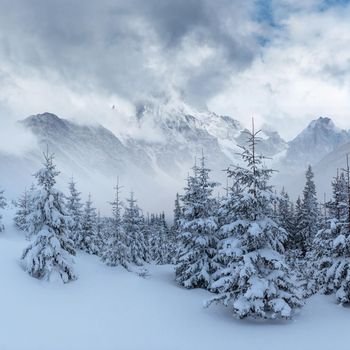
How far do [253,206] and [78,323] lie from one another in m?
11.1

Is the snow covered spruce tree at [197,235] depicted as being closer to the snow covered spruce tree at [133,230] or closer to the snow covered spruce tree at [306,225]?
the snow covered spruce tree at [133,230]

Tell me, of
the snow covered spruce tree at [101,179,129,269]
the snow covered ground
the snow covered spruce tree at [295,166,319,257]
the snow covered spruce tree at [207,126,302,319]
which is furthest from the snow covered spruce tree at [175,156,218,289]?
the snow covered spruce tree at [295,166,319,257]

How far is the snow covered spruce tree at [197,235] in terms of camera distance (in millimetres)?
31472

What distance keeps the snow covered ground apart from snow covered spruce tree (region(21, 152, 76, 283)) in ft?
2.63

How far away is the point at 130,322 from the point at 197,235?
407 inches

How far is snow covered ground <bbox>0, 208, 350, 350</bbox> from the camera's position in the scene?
65.3 ft

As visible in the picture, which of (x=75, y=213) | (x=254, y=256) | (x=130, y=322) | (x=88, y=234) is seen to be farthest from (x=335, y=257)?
(x=75, y=213)

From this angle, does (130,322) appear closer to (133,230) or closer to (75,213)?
(133,230)

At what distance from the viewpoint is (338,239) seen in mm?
23906

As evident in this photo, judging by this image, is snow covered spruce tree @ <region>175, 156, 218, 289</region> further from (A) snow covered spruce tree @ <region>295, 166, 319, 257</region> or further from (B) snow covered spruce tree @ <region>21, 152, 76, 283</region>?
(A) snow covered spruce tree @ <region>295, 166, 319, 257</region>

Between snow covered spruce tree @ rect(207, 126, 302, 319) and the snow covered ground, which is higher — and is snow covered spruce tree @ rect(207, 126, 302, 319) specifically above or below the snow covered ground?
above

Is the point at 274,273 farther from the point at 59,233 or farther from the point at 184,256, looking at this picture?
the point at 59,233

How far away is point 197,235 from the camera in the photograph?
106 ft

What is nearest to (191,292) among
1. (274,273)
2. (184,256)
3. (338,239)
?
(184,256)
